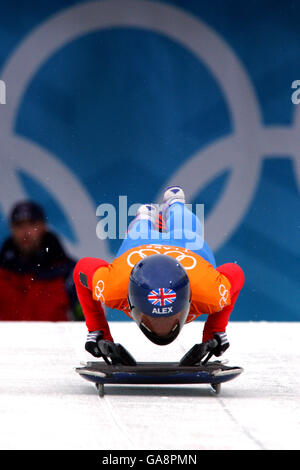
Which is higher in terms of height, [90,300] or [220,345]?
[90,300]

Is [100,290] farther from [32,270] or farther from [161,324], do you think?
[32,270]

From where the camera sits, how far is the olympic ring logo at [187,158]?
1038 centimetres

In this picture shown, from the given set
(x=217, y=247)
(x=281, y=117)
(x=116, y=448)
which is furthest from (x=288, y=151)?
(x=116, y=448)

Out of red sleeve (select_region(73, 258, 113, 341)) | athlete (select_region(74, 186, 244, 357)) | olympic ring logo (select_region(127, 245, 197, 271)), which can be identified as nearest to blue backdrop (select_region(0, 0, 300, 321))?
athlete (select_region(74, 186, 244, 357))

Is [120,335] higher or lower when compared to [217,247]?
lower

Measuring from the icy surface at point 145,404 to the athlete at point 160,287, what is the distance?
38cm

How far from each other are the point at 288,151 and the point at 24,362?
189 inches

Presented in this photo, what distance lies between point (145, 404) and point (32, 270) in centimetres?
541

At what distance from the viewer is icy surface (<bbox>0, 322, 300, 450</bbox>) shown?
13.6 feet

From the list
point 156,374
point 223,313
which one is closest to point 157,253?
point 223,313

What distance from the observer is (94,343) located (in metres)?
5.88

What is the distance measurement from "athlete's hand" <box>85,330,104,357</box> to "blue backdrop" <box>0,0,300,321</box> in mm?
4490

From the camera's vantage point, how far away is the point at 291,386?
5902mm
